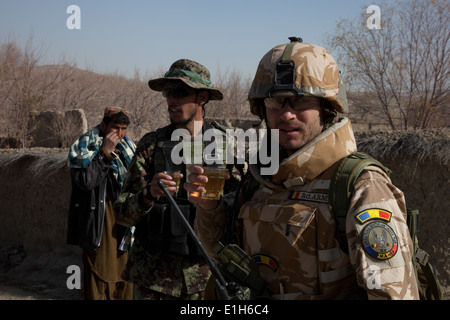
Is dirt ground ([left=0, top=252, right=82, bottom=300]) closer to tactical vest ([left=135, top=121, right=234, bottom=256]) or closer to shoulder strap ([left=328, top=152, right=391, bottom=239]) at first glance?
tactical vest ([left=135, top=121, right=234, bottom=256])

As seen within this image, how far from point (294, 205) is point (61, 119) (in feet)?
31.5

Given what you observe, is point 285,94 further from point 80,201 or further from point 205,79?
point 80,201

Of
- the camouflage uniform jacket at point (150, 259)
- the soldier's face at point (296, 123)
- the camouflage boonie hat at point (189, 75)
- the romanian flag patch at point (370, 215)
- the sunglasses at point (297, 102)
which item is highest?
the camouflage boonie hat at point (189, 75)

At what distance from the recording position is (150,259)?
125 inches

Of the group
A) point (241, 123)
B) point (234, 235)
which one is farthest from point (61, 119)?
point (234, 235)

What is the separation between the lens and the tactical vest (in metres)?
3.08

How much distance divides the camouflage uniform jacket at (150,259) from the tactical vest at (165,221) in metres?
0.02

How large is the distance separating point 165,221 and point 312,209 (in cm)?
153

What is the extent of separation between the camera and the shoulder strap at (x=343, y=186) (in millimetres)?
1689

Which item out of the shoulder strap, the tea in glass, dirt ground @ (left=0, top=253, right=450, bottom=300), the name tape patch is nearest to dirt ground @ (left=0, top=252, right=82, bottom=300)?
dirt ground @ (left=0, top=253, right=450, bottom=300)

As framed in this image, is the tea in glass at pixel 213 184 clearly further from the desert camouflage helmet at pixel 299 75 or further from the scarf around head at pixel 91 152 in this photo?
the scarf around head at pixel 91 152

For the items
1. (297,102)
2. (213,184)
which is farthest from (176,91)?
(297,102)

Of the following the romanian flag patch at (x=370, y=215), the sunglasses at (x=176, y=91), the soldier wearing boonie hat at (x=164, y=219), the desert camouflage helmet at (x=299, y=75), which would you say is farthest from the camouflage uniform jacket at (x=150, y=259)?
the romanian flag patch at (x=370, y=215)

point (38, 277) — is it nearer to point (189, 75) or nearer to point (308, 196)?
point (189, 75)
